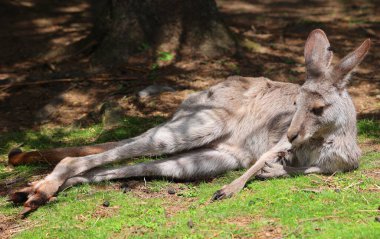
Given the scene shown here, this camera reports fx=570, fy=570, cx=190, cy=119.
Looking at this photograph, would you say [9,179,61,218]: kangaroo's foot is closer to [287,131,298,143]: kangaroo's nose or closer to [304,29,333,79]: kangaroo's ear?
[287,131,298,143]: kangaroo's nose

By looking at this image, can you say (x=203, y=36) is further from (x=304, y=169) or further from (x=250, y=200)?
(x=250, y=200)

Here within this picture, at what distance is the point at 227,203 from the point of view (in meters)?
4.15

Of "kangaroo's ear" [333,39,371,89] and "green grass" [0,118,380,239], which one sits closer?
"green grass" [0,118,380,239]

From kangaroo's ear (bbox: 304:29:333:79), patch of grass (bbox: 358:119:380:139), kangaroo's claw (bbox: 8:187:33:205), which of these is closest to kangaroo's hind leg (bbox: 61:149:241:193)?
kangaroo's claw (bbox: 8:187:33:205)

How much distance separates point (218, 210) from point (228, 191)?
1.14 ft

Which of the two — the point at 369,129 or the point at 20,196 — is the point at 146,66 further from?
the point at 20,196

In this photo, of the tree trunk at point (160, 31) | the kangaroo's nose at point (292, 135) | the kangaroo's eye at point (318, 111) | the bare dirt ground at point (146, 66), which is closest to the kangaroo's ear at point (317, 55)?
the kangaroo's eye at point (318, 111)

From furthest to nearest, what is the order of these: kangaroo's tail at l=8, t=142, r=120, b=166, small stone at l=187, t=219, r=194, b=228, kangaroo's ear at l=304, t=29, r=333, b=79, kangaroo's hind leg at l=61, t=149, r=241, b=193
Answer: kangaroo's tail at l=8, t=142, r=120, b=166 → kangaroo's hind leg at l=61, t=149, r=241, b=193 → kangaroo's ear at l=304, t=29, r=333, b=79 → small stone at l=187, t=219, r=194, b=228

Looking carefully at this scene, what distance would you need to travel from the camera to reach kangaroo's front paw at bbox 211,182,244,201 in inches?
169

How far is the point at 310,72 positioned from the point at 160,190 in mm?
1561

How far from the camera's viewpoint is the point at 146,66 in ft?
25.5

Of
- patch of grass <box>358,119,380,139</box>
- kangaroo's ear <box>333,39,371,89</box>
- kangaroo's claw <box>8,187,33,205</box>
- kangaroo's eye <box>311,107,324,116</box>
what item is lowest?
patch of grass <box>358,119,380,139</box>

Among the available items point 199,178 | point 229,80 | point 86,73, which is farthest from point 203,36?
point 199,178

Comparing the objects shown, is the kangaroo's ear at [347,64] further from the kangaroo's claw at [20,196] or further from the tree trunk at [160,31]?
the tree trunk at [160,31]
